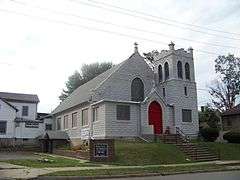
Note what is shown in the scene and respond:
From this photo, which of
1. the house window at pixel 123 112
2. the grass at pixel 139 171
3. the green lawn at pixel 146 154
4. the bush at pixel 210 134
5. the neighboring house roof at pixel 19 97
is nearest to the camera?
the grass at pixel 139 171

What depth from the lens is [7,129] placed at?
155 feet

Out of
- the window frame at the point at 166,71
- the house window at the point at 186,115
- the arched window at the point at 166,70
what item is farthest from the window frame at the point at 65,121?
the house window at the point at 186,115

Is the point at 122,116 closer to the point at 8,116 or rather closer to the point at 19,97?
the point at 8,116

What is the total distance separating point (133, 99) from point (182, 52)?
771 cm

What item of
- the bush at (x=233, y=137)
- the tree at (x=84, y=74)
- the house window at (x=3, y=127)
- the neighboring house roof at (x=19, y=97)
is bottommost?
the bush at (x=233, y=137)

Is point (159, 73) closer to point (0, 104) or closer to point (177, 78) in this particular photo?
point (177, 78)

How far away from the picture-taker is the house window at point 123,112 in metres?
33.8

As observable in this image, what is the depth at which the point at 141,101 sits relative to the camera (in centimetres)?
3694

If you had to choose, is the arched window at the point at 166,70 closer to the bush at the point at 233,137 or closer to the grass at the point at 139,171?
the bush at the point at 233,137

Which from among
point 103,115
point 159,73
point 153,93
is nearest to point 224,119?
point 159,73

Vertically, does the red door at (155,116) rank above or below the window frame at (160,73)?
below

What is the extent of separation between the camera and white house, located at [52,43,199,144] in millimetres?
33812

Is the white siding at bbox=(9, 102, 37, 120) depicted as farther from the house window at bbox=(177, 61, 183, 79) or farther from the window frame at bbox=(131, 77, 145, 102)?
the house window at bbox=(177, 61, 183, 79)

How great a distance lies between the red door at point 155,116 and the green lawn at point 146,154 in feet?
19.9
